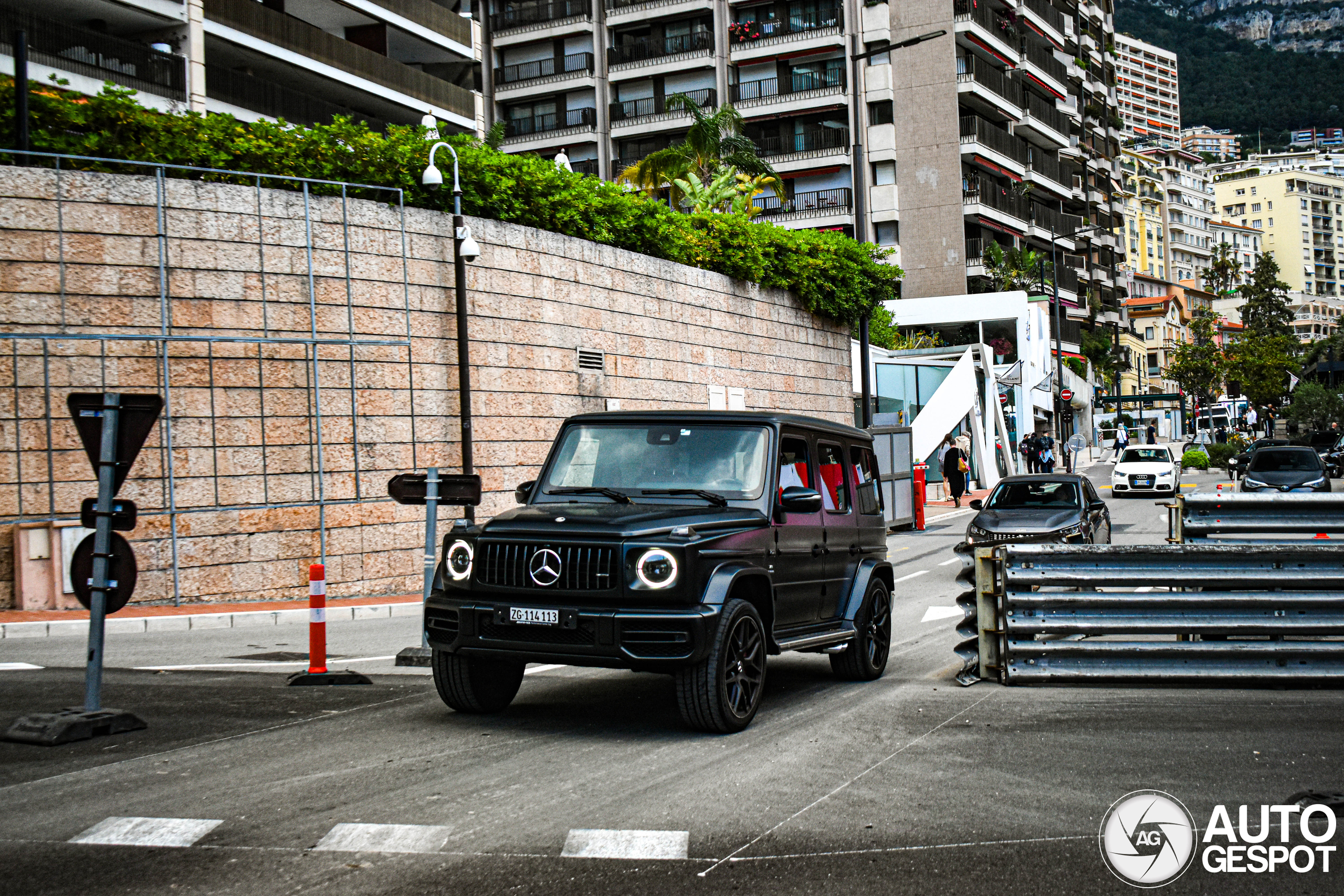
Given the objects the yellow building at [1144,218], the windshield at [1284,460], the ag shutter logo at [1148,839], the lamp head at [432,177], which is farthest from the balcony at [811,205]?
the yellow building at [1144,218]

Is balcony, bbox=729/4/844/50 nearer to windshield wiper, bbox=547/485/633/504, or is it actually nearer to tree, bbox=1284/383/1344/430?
tree, bbox=1284/383/1344/430

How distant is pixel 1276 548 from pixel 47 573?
12893 mm

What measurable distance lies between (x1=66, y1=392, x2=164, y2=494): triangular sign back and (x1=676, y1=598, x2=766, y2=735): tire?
3.69 m

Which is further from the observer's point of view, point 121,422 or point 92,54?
point 92,54

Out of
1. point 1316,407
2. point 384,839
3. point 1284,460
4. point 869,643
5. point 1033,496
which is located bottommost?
point 384,839

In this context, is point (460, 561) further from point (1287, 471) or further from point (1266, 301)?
point (1266, 301)

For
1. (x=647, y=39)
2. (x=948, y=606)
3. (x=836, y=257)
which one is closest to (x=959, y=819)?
(x=948, y=606)

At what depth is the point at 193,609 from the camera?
14.9 m

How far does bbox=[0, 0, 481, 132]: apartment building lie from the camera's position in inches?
1083

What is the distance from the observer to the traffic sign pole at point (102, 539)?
24.6ft

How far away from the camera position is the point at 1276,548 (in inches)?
335

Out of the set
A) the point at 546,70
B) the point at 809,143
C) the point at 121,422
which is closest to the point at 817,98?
the point at 809,143

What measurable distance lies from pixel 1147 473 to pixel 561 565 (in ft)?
108

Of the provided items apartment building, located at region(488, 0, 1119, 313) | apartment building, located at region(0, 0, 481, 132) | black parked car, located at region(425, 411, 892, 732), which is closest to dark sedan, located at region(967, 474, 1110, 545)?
black parked car, located at region(425, 411, 892, 732)
